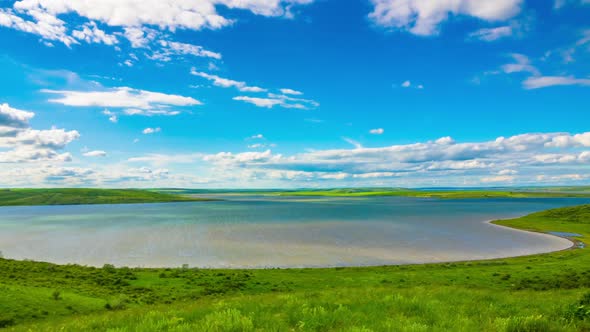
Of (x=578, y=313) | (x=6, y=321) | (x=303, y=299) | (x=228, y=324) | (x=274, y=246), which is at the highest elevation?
(x=228, y=324)

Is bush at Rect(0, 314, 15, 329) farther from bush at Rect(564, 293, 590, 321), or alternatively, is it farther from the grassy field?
bush at Rect(564, 293, 590, 321)

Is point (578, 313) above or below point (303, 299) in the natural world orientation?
above

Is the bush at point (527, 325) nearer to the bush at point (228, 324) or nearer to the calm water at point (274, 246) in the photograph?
the bush at point (228, 324)

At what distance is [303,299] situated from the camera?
10391 millimetres

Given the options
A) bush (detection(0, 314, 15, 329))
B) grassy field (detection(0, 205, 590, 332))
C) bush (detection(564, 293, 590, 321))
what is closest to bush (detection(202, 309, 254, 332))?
grassy field (detection(0, 205, 590, 332))

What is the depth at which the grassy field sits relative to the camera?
7117 mm

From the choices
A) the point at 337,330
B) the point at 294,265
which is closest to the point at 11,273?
the point at 294,265

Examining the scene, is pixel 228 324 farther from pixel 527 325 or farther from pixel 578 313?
pixel 578 313

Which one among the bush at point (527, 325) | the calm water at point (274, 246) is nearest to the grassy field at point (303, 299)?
the bush at point (527, 325)

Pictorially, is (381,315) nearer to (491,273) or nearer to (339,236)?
(491,273)

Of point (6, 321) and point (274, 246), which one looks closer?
point (6, 321)

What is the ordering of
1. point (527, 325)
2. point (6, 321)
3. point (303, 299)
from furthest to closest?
1. point (6, 321)
2. point (303, 299)
3. point (527, 325)

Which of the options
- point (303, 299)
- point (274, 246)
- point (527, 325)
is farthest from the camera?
point (274, 246)

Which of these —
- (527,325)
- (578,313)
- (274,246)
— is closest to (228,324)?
(527,325)
